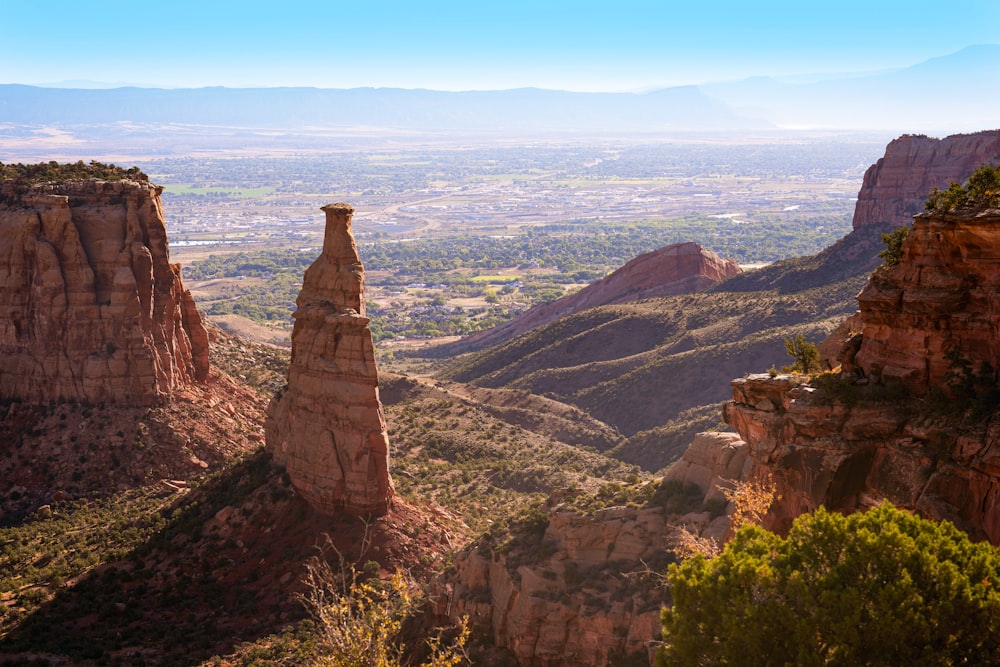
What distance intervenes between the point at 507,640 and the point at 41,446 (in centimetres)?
2786

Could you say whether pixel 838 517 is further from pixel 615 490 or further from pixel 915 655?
pixel 615 490

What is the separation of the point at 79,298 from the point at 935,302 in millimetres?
38450

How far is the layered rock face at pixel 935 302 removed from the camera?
75.2 feet

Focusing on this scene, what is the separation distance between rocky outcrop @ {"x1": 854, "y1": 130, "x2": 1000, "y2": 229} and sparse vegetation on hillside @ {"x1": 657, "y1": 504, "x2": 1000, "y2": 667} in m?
83.5

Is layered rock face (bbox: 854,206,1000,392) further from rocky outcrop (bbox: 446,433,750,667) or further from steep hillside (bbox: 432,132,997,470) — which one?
steep hillside (bbox: 432,132,997,470)

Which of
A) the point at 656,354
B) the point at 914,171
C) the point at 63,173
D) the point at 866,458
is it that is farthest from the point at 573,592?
the point at 914,171

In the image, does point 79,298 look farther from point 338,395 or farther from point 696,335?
point 696,335

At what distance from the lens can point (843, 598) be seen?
1761 centimetres

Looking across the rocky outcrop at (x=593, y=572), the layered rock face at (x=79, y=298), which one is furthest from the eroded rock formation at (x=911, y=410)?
the layered rock face at (x=79, y=298)

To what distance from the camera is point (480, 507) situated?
156ft

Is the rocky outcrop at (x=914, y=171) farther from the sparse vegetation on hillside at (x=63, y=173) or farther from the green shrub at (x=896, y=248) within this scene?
the green shrub at (x=896, y=248)

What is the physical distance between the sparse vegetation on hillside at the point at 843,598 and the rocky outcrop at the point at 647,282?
302ft

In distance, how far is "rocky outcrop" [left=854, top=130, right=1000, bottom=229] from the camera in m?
94.9

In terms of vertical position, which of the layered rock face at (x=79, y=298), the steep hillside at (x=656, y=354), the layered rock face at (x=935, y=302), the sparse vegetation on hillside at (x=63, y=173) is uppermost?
the sparse vegetation on hillside at (x=63, y=173)
